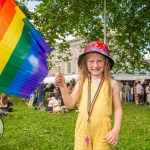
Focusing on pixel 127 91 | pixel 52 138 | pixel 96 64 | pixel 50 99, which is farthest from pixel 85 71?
pixel 127 91

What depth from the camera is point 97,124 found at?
3443 mm

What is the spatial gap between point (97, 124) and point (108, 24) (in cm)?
1720

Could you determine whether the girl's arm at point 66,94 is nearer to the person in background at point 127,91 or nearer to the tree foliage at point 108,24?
the tree foliage at point 108,24

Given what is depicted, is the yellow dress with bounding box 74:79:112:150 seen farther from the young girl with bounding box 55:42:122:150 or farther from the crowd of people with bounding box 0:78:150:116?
the crowd of people with bounding box 0:78:150:116

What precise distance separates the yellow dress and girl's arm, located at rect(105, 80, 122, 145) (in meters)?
0.06

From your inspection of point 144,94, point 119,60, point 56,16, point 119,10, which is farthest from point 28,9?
point 144,94

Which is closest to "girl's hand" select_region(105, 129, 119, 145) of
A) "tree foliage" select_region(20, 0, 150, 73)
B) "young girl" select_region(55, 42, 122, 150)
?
"young girl" select_region(55, 42, 122, 150)

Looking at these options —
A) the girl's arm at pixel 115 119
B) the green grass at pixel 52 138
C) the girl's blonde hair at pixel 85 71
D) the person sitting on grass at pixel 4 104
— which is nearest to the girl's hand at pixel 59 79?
the girl's blonde hair at pixel 85 71

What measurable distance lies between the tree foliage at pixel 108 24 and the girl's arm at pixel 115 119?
13.2 metres

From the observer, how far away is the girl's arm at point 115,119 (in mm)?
3394

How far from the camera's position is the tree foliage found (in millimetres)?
17328

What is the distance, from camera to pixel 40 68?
3967 mm

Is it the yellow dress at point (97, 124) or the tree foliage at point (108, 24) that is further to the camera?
the tree foliage at point (108, 24)

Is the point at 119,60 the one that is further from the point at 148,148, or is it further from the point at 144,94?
the point at 148,148
